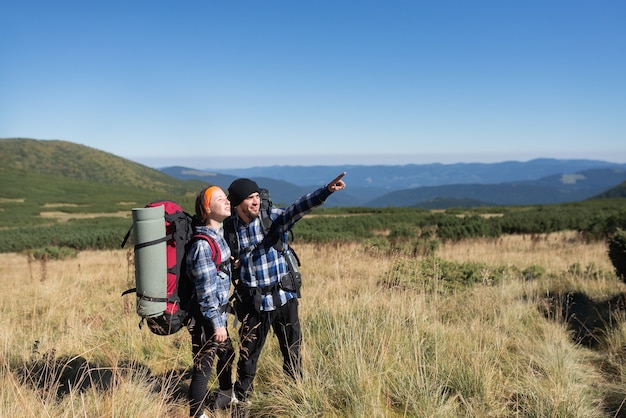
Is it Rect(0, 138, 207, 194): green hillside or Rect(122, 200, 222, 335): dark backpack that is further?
Rect(0, 138, 207, 194): green hillside

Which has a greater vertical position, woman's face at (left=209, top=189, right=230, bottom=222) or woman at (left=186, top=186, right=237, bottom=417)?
woman's face at (left=209, top=189, right=230, bottom=222)

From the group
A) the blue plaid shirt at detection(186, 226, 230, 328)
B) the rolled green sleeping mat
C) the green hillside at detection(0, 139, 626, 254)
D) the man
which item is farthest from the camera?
Result: the green hillside at detection(0, 139, 626, 254)

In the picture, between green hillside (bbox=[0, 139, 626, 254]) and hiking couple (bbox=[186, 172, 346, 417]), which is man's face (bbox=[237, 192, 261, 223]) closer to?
hiking couple (bbox=[186, 172, 346, 417])

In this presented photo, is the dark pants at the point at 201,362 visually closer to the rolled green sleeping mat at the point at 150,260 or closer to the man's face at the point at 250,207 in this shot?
the rolled green sleeping mat at the point at 150,260

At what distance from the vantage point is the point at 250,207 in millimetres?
2793

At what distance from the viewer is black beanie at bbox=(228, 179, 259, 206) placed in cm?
274

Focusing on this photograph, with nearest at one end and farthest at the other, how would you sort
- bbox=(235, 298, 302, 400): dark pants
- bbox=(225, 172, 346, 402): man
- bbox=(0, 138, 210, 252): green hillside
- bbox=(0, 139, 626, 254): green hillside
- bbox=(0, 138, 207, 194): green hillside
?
bbox=(225, 172, 346, 402): man, bbox=(235, 298, 302, 400): dark pants, bbox=(0, 139, 626, 254): green hillside, bbox=(0, 138, 210, 252): green hillside, bbox=(0, 138, 207, 194): green hillside

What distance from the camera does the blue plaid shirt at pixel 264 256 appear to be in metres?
2.84

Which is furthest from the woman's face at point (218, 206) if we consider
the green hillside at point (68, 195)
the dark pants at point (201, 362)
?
the green hillside at point (68, 195)

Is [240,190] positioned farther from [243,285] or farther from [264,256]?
[243,285]

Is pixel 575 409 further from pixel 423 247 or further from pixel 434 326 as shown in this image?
pixel 423 247

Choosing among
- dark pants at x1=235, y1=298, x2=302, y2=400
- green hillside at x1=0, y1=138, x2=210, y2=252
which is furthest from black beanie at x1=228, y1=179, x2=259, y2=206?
green hillside at x1=0, y1=138, x2=210, y2=252

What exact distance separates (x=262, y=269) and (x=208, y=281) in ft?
1.45

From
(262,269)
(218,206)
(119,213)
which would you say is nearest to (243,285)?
(262,269)
